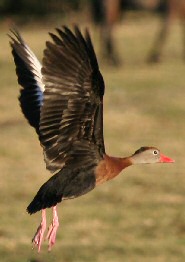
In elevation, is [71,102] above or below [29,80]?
below

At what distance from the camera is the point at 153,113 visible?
2211 centimetres

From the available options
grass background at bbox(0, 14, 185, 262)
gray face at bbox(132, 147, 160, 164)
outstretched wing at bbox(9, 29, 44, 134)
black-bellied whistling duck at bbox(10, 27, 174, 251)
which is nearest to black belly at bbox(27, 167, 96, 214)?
black-bellied whistling duck at bbox(10, 27, 174, 251)

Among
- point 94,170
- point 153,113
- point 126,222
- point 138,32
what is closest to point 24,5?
point 138,32

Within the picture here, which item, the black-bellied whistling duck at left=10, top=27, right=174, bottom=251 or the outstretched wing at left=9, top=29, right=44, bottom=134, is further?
the outstretched wing at left=9, top=29, right=44, bottom=134

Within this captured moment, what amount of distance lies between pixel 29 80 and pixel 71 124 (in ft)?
5.41

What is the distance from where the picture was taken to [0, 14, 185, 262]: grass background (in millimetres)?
12711

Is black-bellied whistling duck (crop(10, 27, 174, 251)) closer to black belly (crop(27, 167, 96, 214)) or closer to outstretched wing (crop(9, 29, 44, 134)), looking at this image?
black belly (crop(27, 167, 96, 214))

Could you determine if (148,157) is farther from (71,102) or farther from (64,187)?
(71,102)

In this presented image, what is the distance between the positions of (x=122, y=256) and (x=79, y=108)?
313 centimetres

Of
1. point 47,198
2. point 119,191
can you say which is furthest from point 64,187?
point 119,191

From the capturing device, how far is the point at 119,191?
16000mm

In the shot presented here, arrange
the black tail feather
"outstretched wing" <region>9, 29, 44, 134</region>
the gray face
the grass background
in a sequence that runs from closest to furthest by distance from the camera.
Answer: the black tail feather
the gray face
"outstretched wing" <region>9, 29, 44, 134</region>
the grass background

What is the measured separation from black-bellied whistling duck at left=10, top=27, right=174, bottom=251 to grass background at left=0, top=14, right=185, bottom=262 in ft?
4.62

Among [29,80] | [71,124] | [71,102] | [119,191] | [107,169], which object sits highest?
[29,80]
